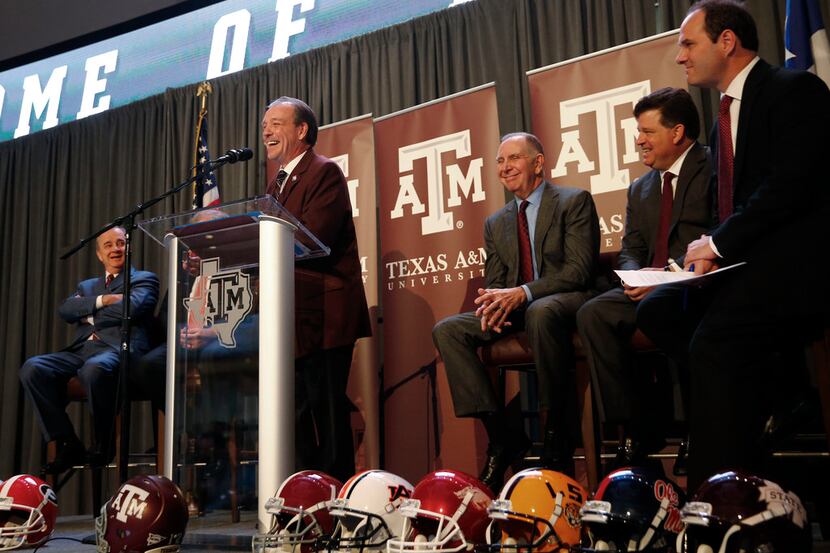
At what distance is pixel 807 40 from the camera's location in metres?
3.59

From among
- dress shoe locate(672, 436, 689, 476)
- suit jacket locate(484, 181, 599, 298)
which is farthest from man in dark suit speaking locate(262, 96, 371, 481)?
dress shoe locate(672, 436, 689, 476)

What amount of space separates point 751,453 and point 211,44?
5419 mm

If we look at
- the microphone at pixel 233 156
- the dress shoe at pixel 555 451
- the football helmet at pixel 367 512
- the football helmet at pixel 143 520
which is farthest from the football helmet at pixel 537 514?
the microphone at pixel 233 156

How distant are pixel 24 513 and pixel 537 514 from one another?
1989mm

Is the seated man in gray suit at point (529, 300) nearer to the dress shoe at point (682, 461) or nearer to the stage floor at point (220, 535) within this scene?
the dress shoe at point (682, 461)

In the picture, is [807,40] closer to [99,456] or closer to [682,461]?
[682,461]

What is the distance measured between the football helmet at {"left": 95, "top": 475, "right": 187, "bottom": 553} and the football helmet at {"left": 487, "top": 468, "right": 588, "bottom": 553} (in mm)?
958

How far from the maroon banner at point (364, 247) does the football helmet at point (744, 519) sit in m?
2.79

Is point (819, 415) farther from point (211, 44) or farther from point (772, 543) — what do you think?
point (211, 44)

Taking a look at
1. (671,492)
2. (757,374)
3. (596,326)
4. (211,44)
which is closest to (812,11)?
(596,326)

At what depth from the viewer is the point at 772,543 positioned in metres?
1.51

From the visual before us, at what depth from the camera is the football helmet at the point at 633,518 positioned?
1.71 meters

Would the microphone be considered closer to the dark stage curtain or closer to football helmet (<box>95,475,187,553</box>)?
football helmet (<box>95,475,187,553</box>)

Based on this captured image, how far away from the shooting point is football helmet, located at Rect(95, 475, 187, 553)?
7.50 feet
